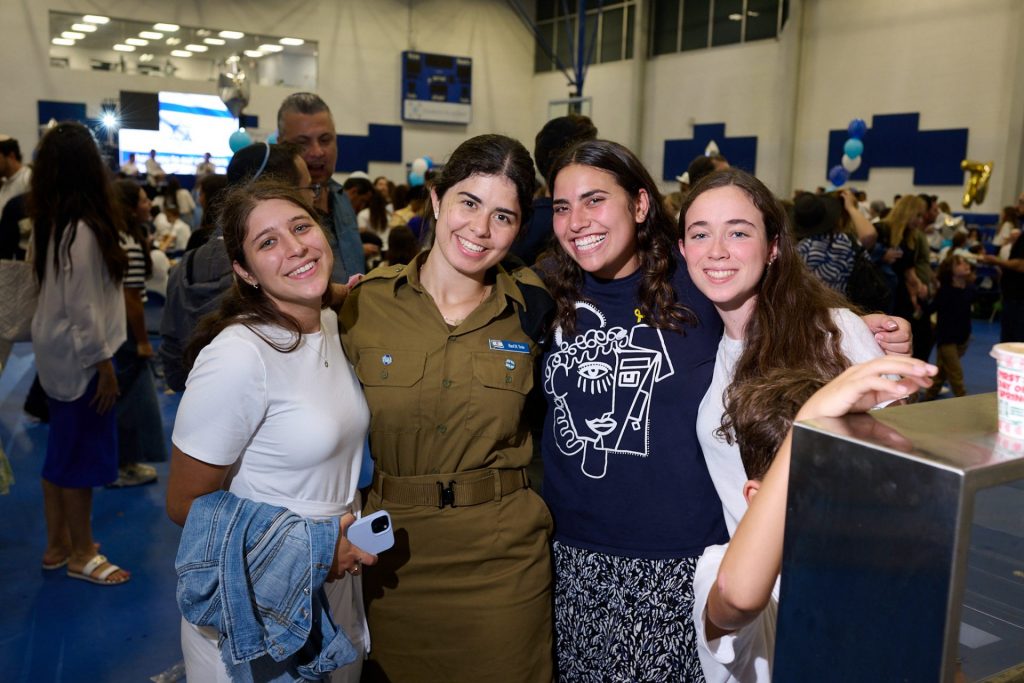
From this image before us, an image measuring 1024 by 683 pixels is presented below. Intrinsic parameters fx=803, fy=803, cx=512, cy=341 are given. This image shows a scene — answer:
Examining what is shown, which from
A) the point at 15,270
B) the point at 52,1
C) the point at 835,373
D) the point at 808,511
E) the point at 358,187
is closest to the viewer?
the point at 808,511

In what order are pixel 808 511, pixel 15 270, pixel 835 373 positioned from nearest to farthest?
pixel 808 511 → pixel 835 373 → pixel 15 270

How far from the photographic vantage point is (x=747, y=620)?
3.60 feet

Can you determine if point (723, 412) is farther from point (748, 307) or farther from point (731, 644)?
point (731, 644)

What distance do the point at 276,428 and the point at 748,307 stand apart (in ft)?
3.34

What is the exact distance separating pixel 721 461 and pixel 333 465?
0.80 m

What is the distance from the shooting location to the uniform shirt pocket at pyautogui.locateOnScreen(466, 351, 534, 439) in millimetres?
1741

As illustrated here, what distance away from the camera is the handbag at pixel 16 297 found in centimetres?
315

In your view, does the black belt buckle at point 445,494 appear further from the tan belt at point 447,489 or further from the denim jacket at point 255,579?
the denim jacket at point 255,579

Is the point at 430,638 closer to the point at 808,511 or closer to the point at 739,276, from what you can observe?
the point at 739,276

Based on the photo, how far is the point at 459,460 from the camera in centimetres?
175

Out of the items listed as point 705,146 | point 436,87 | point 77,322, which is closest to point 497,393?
point 77,322

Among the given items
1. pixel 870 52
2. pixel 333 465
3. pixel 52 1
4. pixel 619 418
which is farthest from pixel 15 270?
pixel 52 1

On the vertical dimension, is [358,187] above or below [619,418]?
above

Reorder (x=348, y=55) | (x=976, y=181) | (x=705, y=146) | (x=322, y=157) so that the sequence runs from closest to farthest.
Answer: (x=322, y=157) → (x=976, y=181) → (x=705, y=146) → (x=348, y=55)
